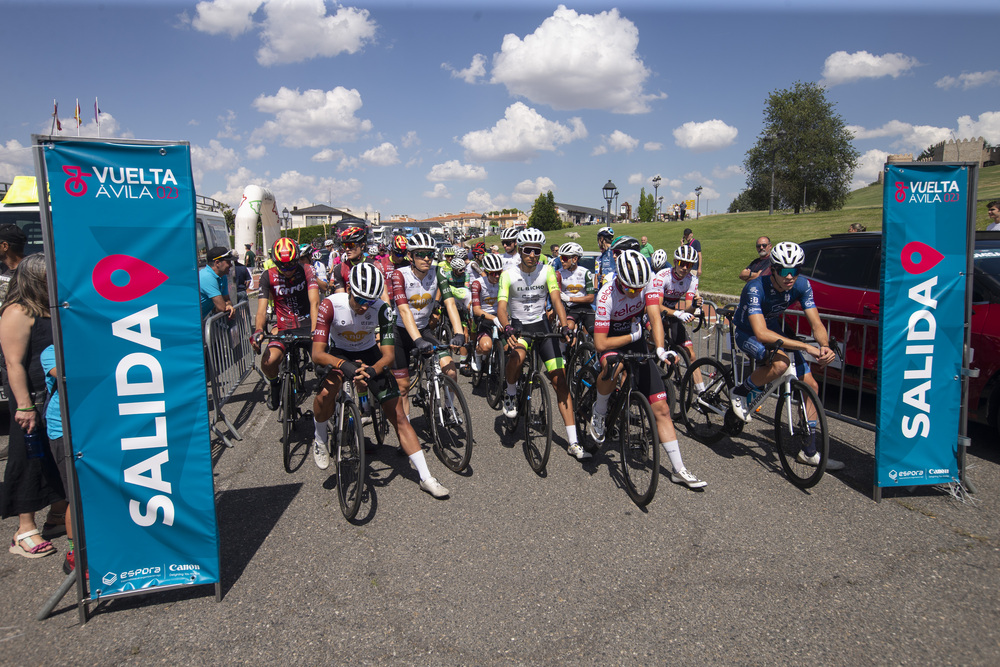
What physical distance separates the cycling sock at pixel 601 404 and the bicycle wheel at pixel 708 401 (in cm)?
130

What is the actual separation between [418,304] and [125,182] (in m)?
3.71

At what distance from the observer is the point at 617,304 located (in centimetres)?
507

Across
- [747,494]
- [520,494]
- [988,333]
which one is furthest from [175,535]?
[988,333]

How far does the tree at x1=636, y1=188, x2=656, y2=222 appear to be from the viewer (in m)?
92.5

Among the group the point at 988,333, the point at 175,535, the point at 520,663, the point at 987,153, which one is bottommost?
the point at 520,663

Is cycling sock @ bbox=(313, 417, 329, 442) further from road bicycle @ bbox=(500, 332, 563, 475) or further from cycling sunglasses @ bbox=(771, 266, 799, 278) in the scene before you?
cycling sunglasses @ bbox=(771, 266, 799, 278)

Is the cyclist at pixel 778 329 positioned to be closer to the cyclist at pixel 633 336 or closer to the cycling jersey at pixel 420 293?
the cyclist at pixel 633 336

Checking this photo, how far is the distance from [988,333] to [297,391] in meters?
6.94

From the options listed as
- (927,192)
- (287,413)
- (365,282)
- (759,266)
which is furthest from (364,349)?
(759,266)

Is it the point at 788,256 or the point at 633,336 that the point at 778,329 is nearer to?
the point at 788,256

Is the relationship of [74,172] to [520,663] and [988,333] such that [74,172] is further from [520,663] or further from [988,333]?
[988,333]

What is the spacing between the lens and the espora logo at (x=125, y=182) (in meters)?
2.96

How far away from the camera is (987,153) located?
3757 inches

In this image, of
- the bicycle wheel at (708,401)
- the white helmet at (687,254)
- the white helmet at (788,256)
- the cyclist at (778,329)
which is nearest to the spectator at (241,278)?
the white helmet at (687,254)
